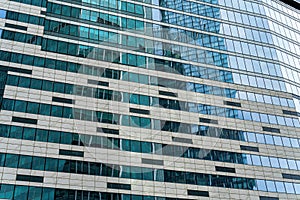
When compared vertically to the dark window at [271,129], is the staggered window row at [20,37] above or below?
above

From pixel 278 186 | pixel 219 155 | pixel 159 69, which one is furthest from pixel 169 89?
pixel 278 186

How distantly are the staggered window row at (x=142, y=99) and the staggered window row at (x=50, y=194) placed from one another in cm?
1162

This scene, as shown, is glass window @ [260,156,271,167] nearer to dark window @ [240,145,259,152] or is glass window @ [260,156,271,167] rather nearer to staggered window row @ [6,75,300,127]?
dark window @ [240,145,259,152]

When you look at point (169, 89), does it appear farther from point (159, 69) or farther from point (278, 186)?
point (278, 186)

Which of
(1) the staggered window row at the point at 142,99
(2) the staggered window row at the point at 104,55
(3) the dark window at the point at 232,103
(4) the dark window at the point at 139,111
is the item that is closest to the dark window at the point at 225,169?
(1) the staggered window row at the point at 142,99

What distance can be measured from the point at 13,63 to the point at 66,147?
11.7 meters

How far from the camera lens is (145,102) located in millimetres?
47562

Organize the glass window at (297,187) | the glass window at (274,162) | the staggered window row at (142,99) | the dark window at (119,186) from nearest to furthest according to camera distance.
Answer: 1. the dark window at (119,186)
2. the staggered window row at (142,99)
3. the glass window at (297,187)
4. the glass window at (274,162)

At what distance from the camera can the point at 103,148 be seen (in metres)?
42.7

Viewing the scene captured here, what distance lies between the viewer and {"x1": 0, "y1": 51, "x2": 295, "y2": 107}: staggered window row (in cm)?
4384

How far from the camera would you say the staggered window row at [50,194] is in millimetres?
36906

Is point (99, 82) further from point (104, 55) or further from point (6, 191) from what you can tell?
point (6, 191)

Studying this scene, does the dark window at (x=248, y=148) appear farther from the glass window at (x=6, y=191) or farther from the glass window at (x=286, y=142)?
the glass window at (x=6, y=191)

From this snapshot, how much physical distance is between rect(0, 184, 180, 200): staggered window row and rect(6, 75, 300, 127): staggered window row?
11619 mm
